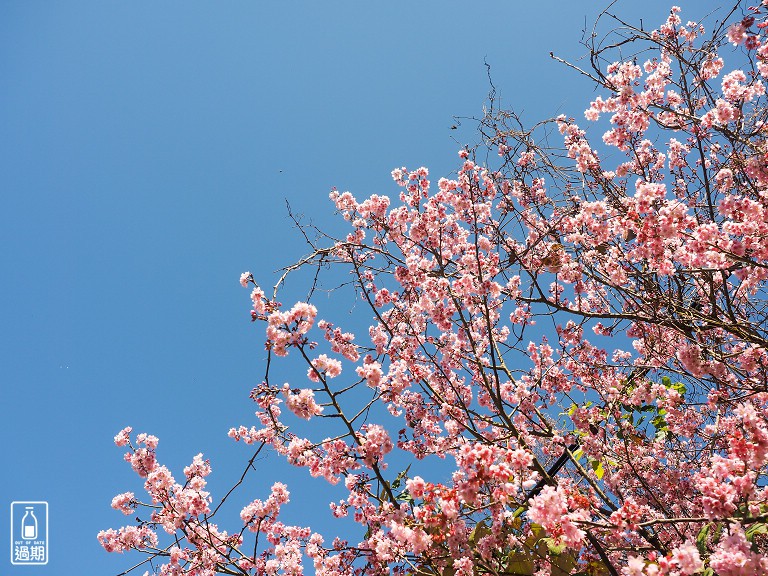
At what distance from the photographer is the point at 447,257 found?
19.1 feet

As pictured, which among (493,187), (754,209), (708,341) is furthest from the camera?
(493,187)

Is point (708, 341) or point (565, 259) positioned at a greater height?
point (565, 259)

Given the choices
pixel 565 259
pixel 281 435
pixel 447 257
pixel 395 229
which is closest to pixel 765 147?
pixel 565 259

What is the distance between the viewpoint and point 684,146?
6.08 meters

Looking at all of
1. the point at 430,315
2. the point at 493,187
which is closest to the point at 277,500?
the point at 430,315

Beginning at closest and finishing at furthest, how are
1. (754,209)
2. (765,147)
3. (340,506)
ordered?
(754,209)
(765,147)
(340,506)

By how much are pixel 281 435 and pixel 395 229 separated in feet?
9.30

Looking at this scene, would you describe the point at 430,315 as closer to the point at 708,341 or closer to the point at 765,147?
the point at 708,341

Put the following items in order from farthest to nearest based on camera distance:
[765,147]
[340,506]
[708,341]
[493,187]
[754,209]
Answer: [493,187]
[708,341]
[340,506]
[765,147]
[754,209]

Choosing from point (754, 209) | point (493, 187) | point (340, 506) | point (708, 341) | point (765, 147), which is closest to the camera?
point (754, 209)

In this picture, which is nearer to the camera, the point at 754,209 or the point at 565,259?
the point at 754,209

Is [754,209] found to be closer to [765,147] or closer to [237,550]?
[765,147]

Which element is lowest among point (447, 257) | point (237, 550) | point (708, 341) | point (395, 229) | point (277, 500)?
point (237, 550)

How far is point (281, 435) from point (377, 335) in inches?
62.1
